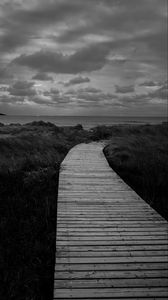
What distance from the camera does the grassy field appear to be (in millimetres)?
4508

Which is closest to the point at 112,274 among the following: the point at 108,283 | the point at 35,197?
the point at 108,283

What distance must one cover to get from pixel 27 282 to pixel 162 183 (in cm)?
661

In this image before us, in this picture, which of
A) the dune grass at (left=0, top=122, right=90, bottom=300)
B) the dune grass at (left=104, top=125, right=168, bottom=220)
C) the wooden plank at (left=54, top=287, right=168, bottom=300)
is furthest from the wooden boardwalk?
the dune grass at (left=104, top=125, right=168, bottom=220)

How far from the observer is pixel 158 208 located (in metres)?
7.42

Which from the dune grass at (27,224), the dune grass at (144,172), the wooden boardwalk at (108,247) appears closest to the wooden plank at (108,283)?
the wooden boardwalk at (108,247)

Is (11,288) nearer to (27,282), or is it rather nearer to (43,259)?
(27,282)

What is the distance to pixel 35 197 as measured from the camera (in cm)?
817

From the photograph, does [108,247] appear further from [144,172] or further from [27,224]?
[144,172]

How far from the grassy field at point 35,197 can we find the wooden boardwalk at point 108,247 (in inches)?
17.0

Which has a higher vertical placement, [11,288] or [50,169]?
[50,169]

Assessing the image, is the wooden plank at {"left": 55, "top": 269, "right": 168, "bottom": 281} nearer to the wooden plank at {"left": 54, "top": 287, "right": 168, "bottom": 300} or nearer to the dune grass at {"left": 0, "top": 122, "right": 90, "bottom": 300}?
the wooden plank at {"left": 54, "top": 287, "right": 168, "bottom": 300}

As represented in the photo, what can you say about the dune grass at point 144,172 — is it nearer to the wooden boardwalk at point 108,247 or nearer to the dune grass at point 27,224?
the wooden boardwalk at point 108,247

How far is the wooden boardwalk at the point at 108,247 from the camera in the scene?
12.2 ft

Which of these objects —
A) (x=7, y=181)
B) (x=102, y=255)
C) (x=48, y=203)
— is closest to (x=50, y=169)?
(x=7, y=181)
